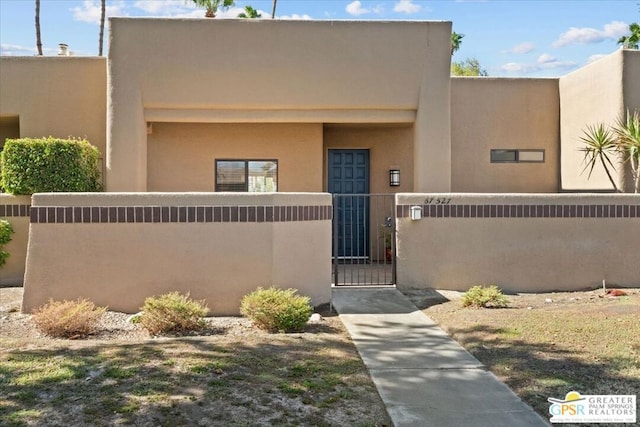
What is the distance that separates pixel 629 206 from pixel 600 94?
340 centimetres

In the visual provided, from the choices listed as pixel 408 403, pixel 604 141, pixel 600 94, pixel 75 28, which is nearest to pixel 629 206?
pixel 604 141

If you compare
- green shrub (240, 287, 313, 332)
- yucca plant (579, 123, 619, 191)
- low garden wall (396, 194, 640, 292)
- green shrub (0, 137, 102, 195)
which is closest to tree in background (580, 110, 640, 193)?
yucca plant (579, 123, 619, 191)

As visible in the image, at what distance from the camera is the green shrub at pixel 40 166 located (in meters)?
11.5

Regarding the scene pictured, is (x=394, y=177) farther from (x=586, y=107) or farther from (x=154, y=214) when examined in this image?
(x=154, y=214)

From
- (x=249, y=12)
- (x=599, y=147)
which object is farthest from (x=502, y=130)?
(x=249, y=12)

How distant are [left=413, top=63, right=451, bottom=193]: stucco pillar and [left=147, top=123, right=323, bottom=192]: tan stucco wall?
2.45m

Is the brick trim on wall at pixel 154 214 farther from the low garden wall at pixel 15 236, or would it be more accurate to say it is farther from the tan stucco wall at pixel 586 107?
the tan stucco wall at pixel 586 107

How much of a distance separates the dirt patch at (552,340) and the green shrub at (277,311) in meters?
2.15

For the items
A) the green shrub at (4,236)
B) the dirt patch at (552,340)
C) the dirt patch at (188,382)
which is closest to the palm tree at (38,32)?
the green shrub at (4,236)

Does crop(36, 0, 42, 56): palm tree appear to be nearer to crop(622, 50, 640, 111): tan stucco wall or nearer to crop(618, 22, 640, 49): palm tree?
crop(622, 50, 640, 111): tan stucco wall

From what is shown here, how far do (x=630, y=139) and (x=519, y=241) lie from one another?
12.0 ft

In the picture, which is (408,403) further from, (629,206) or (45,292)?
(629,206)

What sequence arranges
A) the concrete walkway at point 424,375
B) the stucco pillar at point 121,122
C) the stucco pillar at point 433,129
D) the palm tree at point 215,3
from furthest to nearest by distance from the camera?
the palm tree at point 215,3, the stucco pillar at point 433,129, the stucco pillar at point 121,122, the concrete walkway at point 424,375

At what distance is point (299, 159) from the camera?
14359 millimetres
